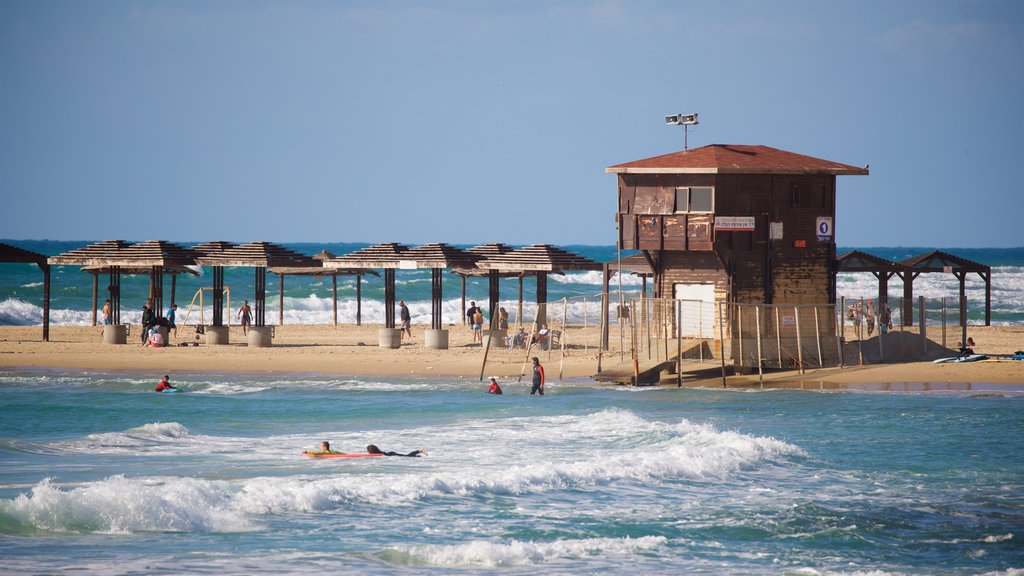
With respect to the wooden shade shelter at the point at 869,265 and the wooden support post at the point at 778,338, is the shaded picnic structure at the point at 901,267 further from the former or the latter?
the wooden support post at the point at 778,338

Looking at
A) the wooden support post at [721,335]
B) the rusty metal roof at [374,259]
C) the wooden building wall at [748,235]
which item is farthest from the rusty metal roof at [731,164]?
the rusty metal roof at [374,259]

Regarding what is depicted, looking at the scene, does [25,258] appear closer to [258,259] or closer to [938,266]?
[258,259]

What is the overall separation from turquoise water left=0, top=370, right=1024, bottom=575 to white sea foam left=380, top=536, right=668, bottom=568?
39mm

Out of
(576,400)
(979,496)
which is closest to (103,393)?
(576,400)

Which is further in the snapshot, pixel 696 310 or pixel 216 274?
pixel 216 274

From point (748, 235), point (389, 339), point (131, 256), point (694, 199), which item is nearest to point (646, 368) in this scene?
point (748, 235)

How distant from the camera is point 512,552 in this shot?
14.6 meters

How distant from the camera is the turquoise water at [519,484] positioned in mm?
14539

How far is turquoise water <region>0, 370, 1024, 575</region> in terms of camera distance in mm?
14539

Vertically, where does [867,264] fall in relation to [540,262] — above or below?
above

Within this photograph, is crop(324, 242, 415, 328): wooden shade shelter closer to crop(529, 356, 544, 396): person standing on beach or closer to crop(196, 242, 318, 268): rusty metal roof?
crop(196, 242, 318, 268): rusty metal roof

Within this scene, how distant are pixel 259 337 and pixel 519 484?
22249 millimetres

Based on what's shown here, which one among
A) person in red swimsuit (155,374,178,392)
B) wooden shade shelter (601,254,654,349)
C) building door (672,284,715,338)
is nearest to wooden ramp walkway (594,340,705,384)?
building door (672,284,715,338)

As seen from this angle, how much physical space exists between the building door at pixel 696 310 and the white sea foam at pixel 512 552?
1824 cm
